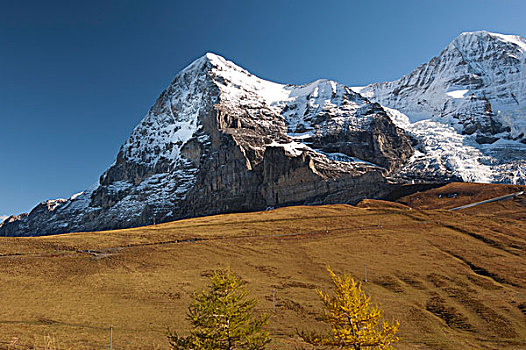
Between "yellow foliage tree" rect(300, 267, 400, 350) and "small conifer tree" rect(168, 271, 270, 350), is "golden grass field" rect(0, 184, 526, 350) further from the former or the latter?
"small conifer tree" rect(168, 271, 270, 350)

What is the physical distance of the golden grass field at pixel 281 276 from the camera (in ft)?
107

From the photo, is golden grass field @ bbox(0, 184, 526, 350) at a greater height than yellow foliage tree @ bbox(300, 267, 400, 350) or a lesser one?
lesser

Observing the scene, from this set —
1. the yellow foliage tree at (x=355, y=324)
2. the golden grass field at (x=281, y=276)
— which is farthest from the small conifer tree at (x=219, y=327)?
the golden grass field at (x=281, y=276)

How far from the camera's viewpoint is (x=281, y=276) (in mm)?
51219

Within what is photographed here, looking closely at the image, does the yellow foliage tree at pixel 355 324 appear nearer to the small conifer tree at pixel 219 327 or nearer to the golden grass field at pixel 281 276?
the small conifer tree at pixel 219 327

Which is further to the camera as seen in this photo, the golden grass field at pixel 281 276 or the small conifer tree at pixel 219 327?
the golden grass field at pixel 281 276

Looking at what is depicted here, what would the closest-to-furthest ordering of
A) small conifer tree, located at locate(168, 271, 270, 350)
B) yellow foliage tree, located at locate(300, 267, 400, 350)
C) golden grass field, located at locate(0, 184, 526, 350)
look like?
1. small conifer tree, located at locate(168, 271, 270, 350)
2. yellow foliage tree, located at locate(300, 267, 400, 350)
3. golden grass field, located at locate(0, 184, 526, 350)

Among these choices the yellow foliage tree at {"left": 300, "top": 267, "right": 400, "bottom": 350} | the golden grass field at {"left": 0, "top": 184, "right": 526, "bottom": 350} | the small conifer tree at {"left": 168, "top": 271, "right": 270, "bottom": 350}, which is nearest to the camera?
the small conifer tree at {"left": 168, "top": 271, "right": 270, "bottom": 350}

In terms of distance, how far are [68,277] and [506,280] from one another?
5933cm

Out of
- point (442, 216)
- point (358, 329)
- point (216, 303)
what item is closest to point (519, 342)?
point (358, 329)

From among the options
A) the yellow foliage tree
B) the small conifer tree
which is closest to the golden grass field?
the yellow foliage tree

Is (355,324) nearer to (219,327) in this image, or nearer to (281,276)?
(219,327)

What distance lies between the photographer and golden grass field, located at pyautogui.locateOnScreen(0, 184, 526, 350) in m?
32.6

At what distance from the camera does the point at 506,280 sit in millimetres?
51000
